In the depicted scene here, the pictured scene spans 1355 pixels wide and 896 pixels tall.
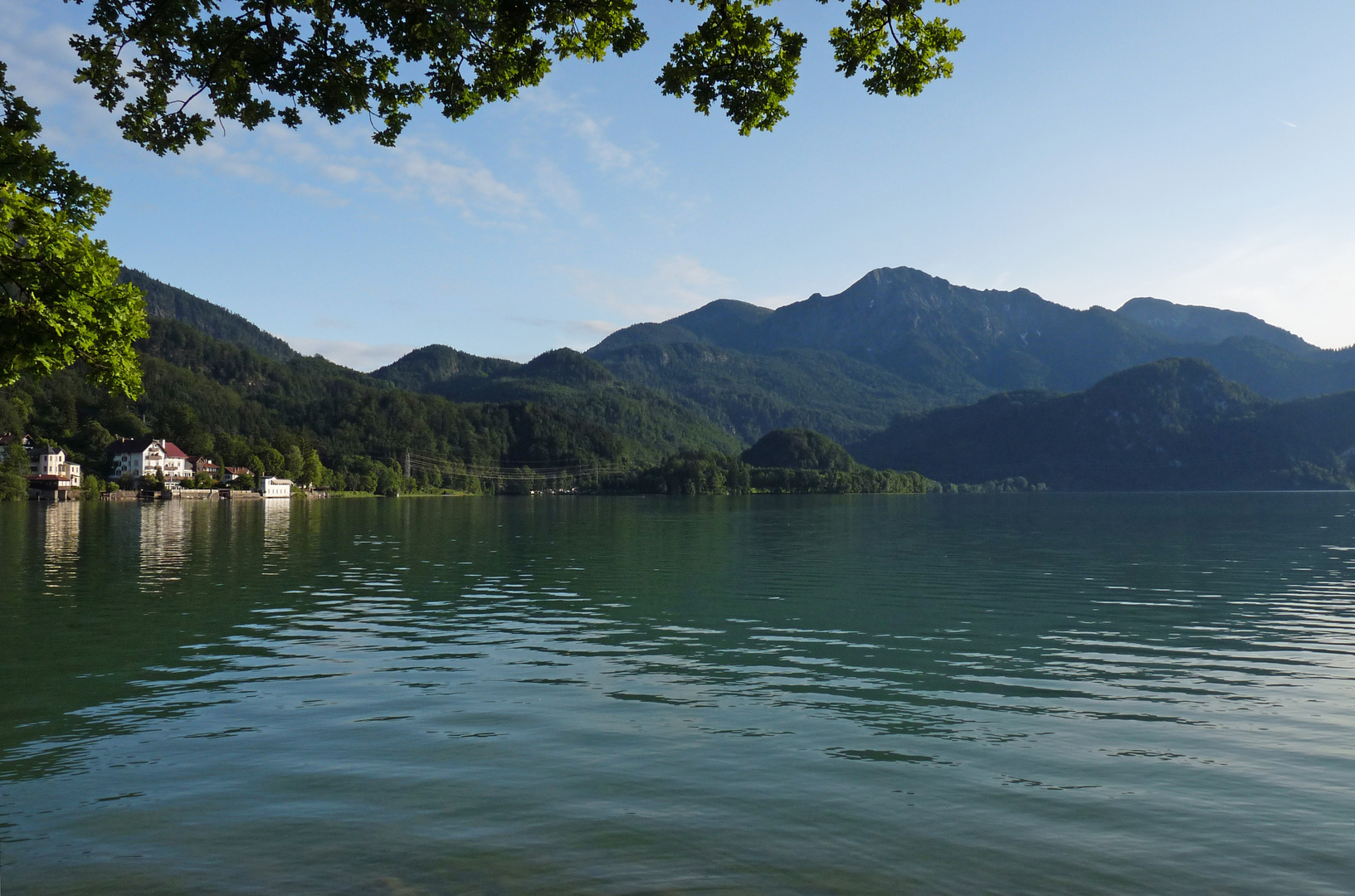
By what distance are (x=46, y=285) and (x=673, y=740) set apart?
40.8 ft

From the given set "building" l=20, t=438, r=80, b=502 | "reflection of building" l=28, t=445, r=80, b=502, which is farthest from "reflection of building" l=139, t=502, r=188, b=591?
"reflection of building" l=28, t=445, r=80, b=502

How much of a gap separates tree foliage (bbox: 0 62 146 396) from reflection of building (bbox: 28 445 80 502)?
18008cm

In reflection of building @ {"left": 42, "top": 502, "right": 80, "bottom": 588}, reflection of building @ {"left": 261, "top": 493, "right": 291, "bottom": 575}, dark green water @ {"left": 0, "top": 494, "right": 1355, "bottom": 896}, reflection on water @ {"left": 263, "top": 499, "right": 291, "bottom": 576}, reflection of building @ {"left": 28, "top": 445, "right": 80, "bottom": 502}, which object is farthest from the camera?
reflection of building @ {"left": 28, "top": 445, "right": 80, "bottom": 502}

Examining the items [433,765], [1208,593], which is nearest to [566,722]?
[433,765]

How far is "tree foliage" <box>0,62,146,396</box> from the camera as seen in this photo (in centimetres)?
1295

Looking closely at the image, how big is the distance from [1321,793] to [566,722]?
12.5 m

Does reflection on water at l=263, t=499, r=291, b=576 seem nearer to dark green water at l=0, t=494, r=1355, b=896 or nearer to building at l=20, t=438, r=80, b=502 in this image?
dark green water at l=0, t=494, r=1355, b=896

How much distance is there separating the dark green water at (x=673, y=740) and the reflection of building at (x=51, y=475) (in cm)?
15537

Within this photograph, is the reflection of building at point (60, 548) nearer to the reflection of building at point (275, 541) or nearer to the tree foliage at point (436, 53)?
the reflection of building at point (275, 541)

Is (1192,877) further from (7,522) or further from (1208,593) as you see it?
(7,522)

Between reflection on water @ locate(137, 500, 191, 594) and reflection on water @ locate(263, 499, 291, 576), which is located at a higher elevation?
reflection on water @ locate(137, 500, 191, 594)

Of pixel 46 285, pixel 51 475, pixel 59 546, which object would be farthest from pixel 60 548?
pixel 51 475

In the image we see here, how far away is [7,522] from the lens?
89.8 metres

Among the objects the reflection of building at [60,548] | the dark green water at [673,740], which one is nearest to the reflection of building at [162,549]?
the dark green water at [673,740]
